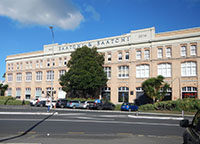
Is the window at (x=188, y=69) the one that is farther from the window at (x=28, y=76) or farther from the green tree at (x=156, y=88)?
the window at (x=28, y=76)

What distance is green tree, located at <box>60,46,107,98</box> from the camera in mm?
38375

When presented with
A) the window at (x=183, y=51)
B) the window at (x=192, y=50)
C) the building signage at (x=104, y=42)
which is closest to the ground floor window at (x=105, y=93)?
the building signage at (x=104, y=42)

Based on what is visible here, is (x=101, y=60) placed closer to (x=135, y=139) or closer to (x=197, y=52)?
(x=197, y=52)

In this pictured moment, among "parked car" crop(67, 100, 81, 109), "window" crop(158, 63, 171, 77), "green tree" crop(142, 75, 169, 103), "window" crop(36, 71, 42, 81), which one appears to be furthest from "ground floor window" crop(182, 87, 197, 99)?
"window" crop(36, 71, 42, 81)

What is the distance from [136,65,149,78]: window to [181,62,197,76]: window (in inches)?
239

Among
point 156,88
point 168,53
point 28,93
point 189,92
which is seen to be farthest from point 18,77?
point 189,92

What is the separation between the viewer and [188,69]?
35.1 metres

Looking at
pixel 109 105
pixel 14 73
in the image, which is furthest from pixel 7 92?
pixel 109 105

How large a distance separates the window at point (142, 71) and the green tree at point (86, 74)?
20.1 ft

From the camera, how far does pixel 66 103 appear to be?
35875mm

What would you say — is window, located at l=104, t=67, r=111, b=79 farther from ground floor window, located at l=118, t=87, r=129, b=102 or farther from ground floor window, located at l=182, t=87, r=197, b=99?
ground floor window, located at l=182, t=87, r=197, b=99

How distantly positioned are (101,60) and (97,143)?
34.6 m

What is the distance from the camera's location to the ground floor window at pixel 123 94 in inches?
1588

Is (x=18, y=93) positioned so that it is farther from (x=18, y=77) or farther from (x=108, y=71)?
(x=108, y=71)
